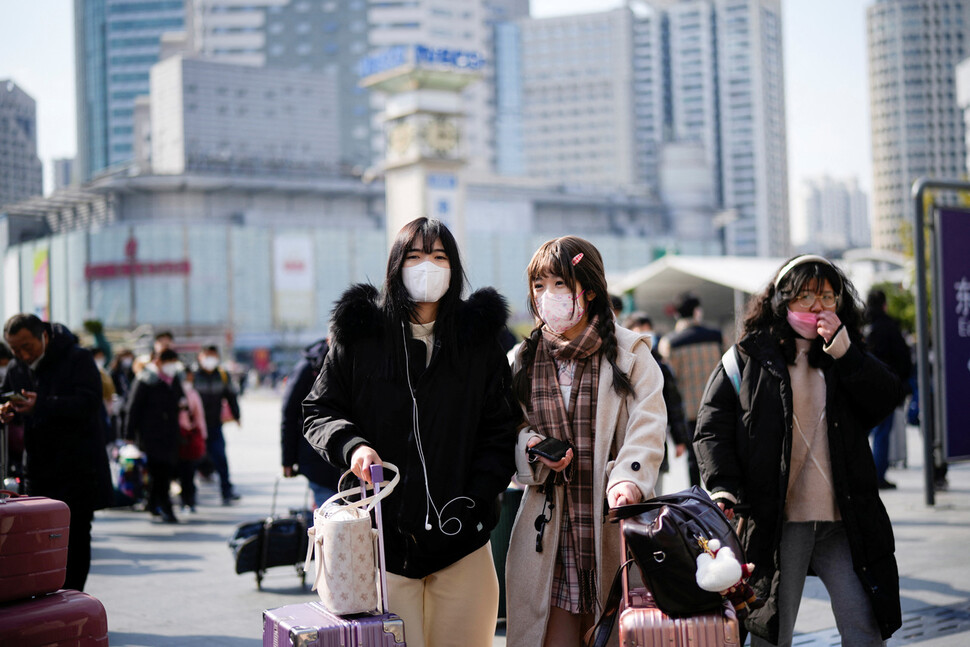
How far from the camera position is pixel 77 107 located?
451 feet

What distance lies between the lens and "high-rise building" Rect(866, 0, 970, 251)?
15138 centimetres

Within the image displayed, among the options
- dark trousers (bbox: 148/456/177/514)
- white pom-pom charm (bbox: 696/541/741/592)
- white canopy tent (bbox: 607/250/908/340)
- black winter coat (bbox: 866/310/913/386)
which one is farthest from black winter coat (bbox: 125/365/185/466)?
white canopy tent (bbox: 607/250/908/340)

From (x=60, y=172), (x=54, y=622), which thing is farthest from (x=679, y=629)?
(x=60, y=172)

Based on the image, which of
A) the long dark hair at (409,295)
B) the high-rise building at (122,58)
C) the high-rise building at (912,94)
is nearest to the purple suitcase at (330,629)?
the long dark hair at (409,295)

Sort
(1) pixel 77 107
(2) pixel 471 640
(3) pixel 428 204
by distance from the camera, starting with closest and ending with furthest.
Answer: (2) pixel 471 640
(3) pixel 428 204
(1) pixel 77 107

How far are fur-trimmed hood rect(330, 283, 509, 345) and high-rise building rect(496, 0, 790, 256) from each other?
6031 inches

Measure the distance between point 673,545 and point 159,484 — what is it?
28.8ft

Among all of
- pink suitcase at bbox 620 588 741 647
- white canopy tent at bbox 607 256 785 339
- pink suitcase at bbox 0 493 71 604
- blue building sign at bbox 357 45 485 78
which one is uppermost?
blue building sign at bbox 357 45 485 78

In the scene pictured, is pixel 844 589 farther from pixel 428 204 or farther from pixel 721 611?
pixel 428 204

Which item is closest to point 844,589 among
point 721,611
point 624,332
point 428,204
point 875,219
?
point 721,611

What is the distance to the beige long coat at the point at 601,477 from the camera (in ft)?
11.4

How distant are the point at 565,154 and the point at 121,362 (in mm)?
146724

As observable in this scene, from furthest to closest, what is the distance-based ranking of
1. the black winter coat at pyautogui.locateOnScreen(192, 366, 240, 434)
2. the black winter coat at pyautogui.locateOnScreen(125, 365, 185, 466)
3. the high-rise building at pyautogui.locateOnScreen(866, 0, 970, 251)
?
the high-rise building at pyautogui.locateOnScreen(866, 0, 970, 251), the black winter coat at pyautogui.locateOnScreen(192, 366, 240, 434), the black winter coat at pyautogui.locateOnScreen(125, 365, 185, 466)

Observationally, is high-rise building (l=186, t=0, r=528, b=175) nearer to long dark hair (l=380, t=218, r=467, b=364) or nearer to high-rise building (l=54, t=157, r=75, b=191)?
high-rise building (l=54, t=157, r=75, b=191)
